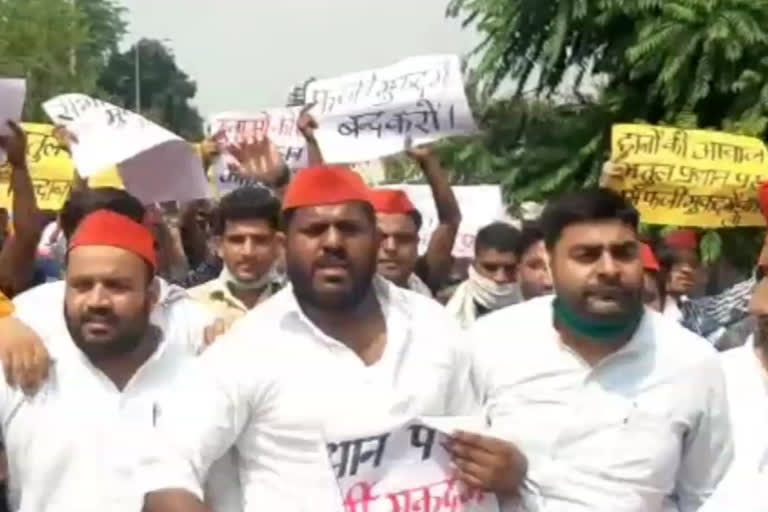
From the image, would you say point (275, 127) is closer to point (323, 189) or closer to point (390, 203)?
point (390, 203)

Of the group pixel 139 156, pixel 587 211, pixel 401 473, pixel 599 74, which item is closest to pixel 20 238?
pixel 139 156

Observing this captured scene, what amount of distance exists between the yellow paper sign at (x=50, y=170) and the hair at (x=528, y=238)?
6.89 ft

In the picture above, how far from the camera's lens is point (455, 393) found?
201 inches

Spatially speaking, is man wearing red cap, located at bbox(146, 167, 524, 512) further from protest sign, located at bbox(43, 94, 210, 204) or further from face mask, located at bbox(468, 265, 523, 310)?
face mask, located at bbox(468, 265, 523, 310)

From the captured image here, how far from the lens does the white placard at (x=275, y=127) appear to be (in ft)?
31.4

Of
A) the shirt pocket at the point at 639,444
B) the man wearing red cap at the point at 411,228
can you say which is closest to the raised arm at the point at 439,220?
the man wearing red cap at the point at 411,228

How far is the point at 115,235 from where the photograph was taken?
5.29 m

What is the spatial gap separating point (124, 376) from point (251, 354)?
1.94 ft

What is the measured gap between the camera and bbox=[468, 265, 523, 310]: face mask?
328 inches

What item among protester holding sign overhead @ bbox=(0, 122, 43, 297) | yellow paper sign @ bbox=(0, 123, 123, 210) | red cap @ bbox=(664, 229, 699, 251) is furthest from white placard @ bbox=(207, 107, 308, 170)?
protester holding sign overhead @ bbox=(0, 122, 43, 297)

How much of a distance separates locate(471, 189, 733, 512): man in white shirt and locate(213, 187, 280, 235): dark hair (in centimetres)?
193

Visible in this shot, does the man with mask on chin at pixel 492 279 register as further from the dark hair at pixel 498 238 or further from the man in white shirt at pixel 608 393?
the man in white shirt at pixel 608 393

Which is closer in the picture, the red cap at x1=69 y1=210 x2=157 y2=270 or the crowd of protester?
the crowd of protester

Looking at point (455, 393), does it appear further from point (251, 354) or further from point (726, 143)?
point (726, 143)
